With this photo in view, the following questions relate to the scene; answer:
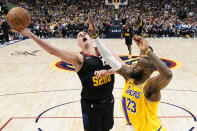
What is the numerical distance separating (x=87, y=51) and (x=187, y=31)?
773 inches

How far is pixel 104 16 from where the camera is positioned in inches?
951

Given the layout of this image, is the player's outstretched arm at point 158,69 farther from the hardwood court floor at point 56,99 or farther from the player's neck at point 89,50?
the hardwood court floor at point 56,99

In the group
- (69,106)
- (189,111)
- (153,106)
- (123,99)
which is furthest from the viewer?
(69,106)

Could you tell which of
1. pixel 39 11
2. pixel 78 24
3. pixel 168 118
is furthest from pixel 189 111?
pixel 39 11

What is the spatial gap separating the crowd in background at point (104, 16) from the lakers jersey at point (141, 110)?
1731 centimetres

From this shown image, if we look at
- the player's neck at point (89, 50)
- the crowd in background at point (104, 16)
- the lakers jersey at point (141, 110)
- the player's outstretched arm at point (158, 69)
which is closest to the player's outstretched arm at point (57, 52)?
the player's neck at point (89, 50)

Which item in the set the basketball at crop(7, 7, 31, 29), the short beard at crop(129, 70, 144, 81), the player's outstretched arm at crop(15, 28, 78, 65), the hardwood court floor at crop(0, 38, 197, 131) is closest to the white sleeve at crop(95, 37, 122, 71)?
the short beard at crop(129, 70, 144, 81)

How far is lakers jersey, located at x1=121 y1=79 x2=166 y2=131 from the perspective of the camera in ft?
7.75

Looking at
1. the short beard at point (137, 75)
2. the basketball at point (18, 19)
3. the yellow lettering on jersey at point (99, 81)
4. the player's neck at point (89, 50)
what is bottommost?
the yellow lettering on jersey at point (99, 81)

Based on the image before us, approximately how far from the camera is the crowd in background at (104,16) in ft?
67.9

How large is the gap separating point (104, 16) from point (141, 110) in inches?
883

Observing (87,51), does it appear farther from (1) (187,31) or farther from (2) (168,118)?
(1) (187,31)

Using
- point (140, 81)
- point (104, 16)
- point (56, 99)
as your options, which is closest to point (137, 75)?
point (140, 81)

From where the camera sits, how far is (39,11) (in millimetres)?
27297
